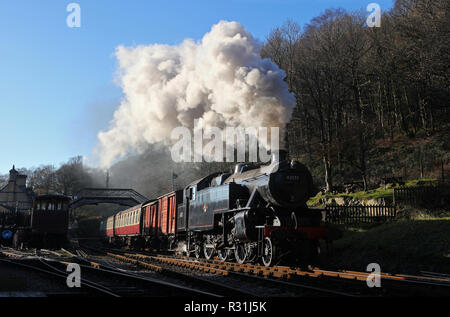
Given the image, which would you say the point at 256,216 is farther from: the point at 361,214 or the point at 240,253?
the point at 361,214

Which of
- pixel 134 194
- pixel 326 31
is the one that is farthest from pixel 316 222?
pixel 134 194

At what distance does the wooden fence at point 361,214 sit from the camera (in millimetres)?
17109

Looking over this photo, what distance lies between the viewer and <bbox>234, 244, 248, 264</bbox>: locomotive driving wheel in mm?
12562

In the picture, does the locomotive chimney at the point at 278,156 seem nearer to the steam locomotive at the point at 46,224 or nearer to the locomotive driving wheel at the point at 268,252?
the locomotive driving wheel at the point at 268,252

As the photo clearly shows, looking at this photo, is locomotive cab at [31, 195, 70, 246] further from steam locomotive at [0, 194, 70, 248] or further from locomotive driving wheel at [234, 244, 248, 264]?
locomotive driving wheel at [234, 244, 248, 264]

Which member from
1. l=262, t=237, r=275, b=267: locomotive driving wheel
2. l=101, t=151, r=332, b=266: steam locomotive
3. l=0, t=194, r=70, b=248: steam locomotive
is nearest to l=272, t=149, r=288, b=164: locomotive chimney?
l=101, t=151, r=332, b=266: steam locomotive

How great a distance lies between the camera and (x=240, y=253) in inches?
505

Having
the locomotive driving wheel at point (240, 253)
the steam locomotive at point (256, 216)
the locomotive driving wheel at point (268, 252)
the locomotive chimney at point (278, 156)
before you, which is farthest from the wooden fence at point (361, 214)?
the locomotive driving wheel at point (268, 252)

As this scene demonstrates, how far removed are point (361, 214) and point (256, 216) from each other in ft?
26.8

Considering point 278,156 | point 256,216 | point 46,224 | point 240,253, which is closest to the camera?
point 256,216

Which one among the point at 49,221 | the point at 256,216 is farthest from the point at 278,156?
the point at 49,221

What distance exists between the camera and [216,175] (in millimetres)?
15633
